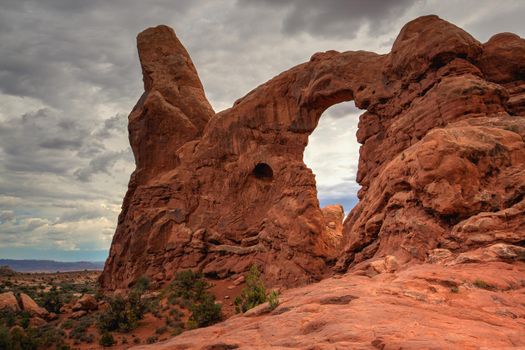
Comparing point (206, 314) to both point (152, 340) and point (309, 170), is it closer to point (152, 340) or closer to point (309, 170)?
point (152, 340)

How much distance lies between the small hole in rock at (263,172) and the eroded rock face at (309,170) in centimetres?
12

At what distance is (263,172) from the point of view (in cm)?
2884

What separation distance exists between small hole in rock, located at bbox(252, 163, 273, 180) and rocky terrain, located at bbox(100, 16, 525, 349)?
0.13 m

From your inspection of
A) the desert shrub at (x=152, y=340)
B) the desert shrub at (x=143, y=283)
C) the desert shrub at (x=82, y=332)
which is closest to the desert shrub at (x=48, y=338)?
the desert shrub at (x=82, y=332)

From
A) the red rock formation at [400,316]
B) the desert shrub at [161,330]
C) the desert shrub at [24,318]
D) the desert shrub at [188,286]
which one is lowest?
the desert shrub at [161,330]

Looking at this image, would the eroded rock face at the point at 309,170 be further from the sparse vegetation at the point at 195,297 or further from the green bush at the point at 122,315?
the green bush at the point at 122,315

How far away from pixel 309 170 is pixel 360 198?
15.5ft

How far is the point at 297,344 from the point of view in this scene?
6227mm

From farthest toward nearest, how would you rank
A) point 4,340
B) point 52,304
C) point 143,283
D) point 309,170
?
point 52,304 < point 143,283 < point 309,170 < point 4,340

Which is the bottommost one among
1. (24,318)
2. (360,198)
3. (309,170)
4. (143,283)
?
(24,318)

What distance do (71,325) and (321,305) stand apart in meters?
20.1

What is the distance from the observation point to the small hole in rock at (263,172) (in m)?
28.5

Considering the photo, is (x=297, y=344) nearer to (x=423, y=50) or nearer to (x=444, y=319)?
(x=444, y=319)

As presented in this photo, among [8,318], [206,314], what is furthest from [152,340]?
[8,318]
